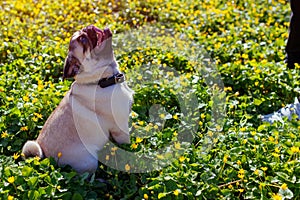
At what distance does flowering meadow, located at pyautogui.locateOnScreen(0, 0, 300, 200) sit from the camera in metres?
3.38

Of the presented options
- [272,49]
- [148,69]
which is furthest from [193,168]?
[272,49]

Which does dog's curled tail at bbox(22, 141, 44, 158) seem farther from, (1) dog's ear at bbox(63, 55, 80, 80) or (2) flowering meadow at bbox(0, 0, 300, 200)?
(1) dog's ear at bbox(63, 55, 80, 80)

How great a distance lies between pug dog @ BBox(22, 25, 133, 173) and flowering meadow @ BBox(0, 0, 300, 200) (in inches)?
4.7

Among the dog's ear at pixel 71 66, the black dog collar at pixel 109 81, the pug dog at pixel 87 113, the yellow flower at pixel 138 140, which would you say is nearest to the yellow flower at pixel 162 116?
the yellow flower at pixel 138 140

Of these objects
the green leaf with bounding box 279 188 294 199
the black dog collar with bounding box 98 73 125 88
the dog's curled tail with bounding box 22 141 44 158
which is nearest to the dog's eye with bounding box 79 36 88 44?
the black dog collar with bounding box 98 73 125 88

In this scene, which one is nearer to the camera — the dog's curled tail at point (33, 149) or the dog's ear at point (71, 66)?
the dog's ear at point (71, 66)

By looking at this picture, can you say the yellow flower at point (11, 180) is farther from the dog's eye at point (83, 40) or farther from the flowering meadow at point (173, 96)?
the dog's eye at point (83, 40)

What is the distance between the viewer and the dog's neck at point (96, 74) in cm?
334

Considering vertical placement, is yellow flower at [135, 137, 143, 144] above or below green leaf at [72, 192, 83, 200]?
above

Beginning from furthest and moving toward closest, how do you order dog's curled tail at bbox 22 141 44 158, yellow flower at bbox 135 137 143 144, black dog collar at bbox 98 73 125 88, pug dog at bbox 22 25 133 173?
yellow flower at bbox 135 137 143 144, dog's curled tail at bbox 22 141 44 158, black dog collar at bbox 98 73 125 88, pug dog at bbox 22 25 133 173

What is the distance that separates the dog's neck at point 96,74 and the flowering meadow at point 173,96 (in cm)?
62

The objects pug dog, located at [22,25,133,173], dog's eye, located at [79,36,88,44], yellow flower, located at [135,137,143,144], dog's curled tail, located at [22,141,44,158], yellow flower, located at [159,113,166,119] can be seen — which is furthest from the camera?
yellow flower, located at [159,113,166,119]

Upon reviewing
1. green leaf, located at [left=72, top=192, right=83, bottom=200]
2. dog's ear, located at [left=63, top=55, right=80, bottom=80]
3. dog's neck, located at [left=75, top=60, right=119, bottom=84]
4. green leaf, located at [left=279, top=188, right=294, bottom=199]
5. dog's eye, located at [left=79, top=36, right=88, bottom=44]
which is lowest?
green leaf, located at [left=279, top=188, right=294, bottom=199]

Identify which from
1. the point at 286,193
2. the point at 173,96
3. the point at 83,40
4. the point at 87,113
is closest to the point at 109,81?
the point at 87,113
